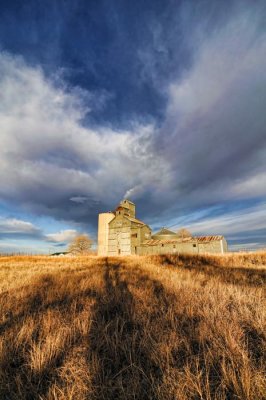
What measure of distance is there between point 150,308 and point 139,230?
116 ft

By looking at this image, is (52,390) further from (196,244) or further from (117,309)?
(196,244)

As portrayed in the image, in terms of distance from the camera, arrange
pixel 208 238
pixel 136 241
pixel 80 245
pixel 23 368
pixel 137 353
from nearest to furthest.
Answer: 1. pixel 23 368
2. pixel 137 353
3. pixel 208 238
4. pixel 136 241
5. pixel 80 245

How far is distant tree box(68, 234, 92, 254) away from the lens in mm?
51472

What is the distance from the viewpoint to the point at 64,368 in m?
1.61

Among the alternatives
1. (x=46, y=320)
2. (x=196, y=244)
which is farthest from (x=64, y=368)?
(x=196, y=244)

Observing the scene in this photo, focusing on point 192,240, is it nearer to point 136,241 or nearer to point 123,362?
point 136,241

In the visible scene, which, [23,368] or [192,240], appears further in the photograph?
[192,240]

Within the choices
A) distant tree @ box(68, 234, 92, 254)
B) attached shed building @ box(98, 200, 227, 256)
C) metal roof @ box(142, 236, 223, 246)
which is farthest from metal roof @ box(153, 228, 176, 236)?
distant tree @ box(68, 234, 92, 254)

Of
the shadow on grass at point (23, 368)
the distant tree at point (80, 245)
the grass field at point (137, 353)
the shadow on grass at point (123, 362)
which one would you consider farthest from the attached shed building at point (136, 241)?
the shadow on grass at point (23, 368)

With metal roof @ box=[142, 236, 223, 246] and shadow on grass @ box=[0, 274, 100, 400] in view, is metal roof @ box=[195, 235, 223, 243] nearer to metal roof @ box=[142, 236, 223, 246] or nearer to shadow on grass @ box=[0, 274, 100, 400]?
metal roof @ box=[142, 236, 223, 246]

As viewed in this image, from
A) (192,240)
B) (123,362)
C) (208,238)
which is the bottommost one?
(123,362)

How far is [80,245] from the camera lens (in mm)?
52250

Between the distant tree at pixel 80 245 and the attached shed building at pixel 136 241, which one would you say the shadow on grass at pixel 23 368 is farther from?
the distant tree at pixel 80 245

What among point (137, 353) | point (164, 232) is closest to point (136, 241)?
point (164, 232)
